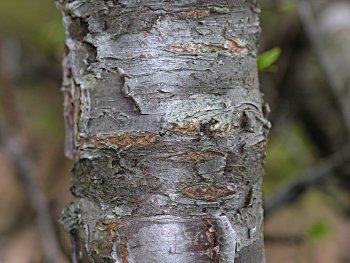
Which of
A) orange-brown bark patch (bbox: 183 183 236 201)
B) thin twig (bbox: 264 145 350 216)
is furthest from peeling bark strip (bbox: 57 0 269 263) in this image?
thin twig (bbox: 264 145 350 216)

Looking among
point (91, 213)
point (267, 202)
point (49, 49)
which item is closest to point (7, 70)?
point (49, 49)

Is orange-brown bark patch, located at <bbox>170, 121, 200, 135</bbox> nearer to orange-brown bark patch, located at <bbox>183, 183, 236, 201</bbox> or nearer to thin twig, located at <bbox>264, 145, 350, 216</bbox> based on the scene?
orange-brown bark patch, located at <bbox>183, 183, 236, 201</bbox>

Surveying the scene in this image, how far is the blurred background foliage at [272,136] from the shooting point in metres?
2.23

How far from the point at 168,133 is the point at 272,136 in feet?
6.08

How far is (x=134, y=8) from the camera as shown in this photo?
778mm

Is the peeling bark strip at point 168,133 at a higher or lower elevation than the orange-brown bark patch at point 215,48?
lower

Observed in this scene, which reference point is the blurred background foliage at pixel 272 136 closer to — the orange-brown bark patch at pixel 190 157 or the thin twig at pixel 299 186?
the thin twig at pixel 299 186

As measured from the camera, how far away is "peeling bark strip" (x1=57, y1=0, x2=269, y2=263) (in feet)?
2.52

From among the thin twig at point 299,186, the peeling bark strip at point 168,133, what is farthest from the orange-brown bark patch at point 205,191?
the thin twig at point 299,186

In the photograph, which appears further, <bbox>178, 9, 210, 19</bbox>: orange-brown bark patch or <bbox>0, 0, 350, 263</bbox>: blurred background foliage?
<bbox>0, 0, 350, 263</bbox>: blurred background foliage

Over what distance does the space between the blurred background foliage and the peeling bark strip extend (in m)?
1.21

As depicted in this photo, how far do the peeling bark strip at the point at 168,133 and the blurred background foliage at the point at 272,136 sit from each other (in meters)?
1.21

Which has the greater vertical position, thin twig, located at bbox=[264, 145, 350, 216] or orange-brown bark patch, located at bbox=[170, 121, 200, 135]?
orange-brown bark patch, located at bbox=[170, 121, 200, 135]

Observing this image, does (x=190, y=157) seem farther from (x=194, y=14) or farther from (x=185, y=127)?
(x=194, y=14)
